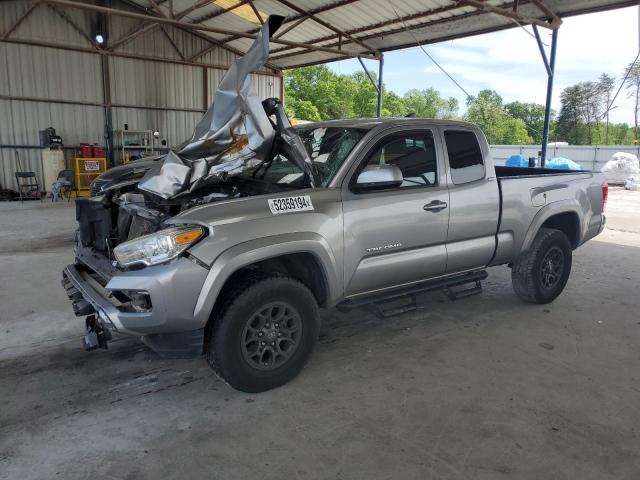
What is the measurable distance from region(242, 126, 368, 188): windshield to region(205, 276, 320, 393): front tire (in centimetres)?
83

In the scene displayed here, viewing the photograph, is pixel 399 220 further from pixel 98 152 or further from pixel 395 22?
pixel 98 152

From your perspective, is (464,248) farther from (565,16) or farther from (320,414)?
(565,16)

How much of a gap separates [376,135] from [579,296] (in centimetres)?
344

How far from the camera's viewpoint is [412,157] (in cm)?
404

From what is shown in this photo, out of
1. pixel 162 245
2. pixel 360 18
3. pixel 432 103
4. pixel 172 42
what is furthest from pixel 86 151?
pixel 432 103

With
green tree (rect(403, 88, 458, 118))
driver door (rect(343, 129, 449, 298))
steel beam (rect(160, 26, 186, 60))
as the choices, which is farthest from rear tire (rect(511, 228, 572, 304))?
green tree (rect(403, 88, 458, 118))

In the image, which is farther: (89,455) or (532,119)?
(532,119)

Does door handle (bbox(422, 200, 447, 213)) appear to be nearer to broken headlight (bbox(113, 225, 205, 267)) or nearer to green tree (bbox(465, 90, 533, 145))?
broken headlight (bbox(113, 225, 205, 267))

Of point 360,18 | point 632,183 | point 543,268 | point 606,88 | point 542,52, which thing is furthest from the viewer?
point 606,88

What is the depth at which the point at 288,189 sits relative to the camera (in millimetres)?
3617

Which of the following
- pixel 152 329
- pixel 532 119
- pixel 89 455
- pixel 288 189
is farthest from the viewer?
pixel 532 119

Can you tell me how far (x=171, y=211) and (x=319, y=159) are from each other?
3.89 feet

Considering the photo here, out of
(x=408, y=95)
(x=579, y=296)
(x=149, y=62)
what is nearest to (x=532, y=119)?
(x=408, y=95)

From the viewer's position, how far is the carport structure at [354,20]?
10.6 metres
